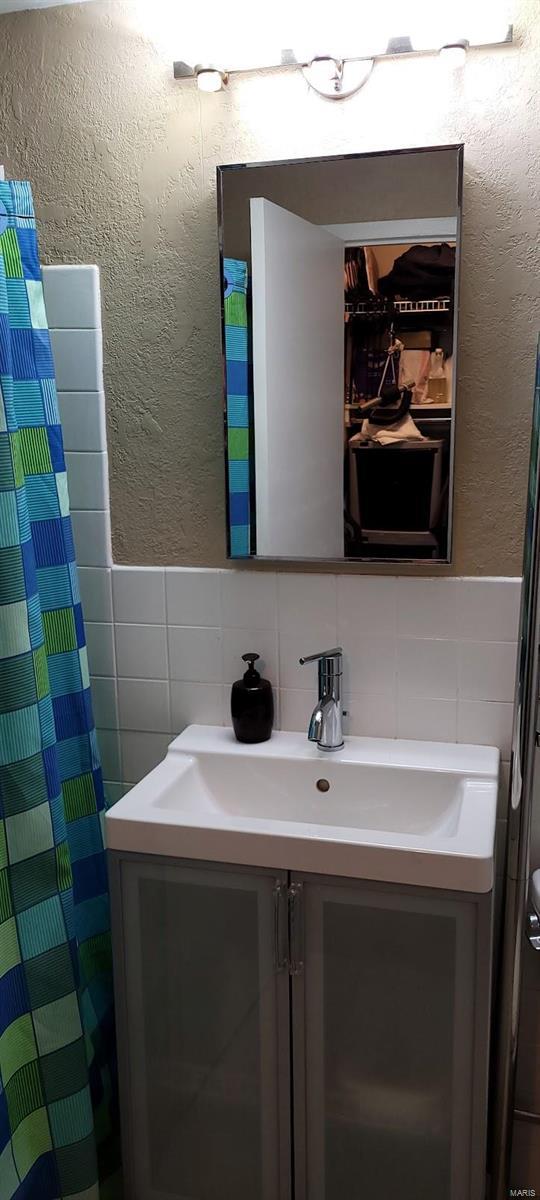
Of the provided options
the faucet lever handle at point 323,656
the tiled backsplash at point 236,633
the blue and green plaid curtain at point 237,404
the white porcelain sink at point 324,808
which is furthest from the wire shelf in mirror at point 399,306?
the white porcelain sink at point 324,808

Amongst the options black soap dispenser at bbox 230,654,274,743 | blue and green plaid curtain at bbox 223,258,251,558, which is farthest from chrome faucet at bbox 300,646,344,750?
blue and green plaid curtain at bbox 223,258,251,558

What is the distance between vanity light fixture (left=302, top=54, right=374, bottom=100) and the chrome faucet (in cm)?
98

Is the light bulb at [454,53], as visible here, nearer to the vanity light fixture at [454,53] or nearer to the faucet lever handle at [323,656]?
the vanity light fixture at [454,53]

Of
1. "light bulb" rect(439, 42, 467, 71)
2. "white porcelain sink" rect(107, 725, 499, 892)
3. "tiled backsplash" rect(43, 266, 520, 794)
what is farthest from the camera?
"tiled backsplash" rect(43, 266, 520, 794)

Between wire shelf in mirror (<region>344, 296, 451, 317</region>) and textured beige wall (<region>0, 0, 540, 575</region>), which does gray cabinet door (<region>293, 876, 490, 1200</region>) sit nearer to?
textured beige wall (<region>0, 0, 540, 575</region>)

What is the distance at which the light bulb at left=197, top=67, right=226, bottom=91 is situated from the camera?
171cm

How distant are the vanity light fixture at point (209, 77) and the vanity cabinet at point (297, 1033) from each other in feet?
4.39

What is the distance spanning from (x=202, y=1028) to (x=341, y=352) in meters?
1.20

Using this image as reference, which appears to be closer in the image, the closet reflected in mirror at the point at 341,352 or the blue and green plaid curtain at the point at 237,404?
the closet reflected in mirror at the point at 341,352

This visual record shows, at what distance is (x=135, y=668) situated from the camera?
2.01 meters

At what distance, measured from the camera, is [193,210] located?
1808 mm

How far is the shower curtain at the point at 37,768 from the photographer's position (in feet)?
5.27

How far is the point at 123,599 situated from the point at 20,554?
1.38ft

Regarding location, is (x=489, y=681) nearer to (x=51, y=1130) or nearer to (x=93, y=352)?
(x=93, y=352)
